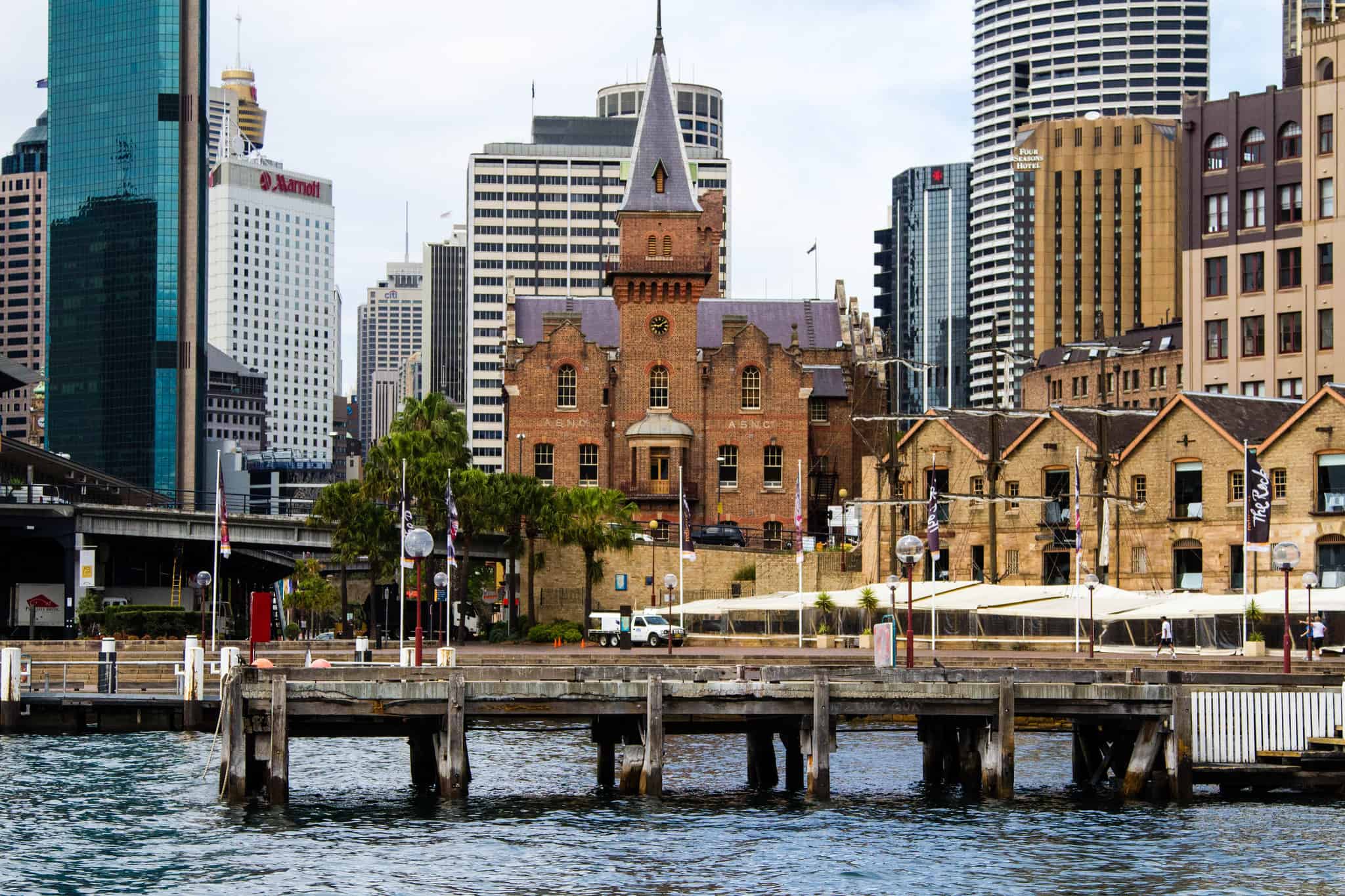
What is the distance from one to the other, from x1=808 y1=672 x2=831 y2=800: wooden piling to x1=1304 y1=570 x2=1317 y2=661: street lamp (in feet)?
82.0

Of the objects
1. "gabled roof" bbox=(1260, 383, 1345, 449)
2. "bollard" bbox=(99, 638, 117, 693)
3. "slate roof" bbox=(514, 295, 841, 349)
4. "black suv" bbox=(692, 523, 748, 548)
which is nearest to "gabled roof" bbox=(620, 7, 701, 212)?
"slate roof" bbox=(514, 295, 841, 349)

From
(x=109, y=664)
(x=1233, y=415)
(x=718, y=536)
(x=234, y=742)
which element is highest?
(x=1233, y=415)

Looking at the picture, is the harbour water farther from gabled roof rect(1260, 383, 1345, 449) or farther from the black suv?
the black suv

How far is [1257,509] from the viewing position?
65.7m

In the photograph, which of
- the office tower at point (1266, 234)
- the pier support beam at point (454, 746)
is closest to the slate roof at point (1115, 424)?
the office tower at point (1266, 234)

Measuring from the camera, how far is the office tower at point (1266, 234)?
115m

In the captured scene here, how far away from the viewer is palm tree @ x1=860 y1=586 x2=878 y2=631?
A: 84.1 meters

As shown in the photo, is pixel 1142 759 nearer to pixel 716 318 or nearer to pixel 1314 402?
pixel 1314 402

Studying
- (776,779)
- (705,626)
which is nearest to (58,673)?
(705,626)

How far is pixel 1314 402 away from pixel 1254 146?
39.9 m

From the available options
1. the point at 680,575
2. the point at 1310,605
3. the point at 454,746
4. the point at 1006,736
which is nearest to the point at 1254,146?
the point at 680,575

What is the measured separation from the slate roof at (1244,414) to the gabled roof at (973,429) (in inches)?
491

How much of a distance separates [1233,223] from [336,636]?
57820mm

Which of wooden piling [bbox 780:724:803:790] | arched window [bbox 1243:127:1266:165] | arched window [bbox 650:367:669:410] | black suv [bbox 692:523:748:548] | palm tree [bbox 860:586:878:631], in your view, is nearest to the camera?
wooden piling [bbox 780:724:803:790]
